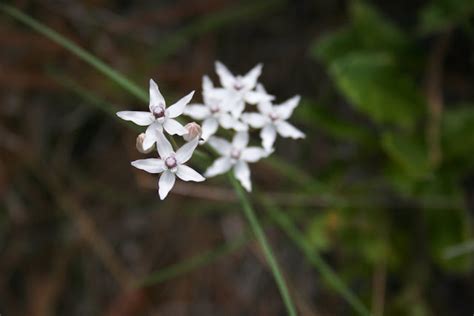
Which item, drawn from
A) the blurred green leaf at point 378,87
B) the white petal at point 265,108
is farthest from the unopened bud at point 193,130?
the blurred green leaf at point 378,87

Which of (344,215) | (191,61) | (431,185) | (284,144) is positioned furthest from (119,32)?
(431,185)

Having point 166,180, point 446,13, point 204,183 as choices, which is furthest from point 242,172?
point 446,13

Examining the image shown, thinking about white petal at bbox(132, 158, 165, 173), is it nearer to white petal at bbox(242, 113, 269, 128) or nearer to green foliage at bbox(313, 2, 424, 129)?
white petal at bbox(242, 113, 269, 128)

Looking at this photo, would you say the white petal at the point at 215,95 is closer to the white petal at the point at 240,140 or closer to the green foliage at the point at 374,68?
the white petal at the point at 240,140

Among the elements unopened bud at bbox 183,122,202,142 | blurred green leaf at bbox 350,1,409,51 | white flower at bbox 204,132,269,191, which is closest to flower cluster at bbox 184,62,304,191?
white flower at bbox 204,132,269,191

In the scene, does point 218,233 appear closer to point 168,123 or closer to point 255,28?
point 255,28

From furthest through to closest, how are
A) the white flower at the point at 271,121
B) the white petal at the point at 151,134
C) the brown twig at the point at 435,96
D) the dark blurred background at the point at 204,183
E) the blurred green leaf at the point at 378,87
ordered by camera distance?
the dark blurred background at the point at 204,183 → the brown twig at the point at 435,96 → the blurred green leaf at the point at 378,87 → the white flower at the point at 271,121 → the white petal at the point at 151,134
